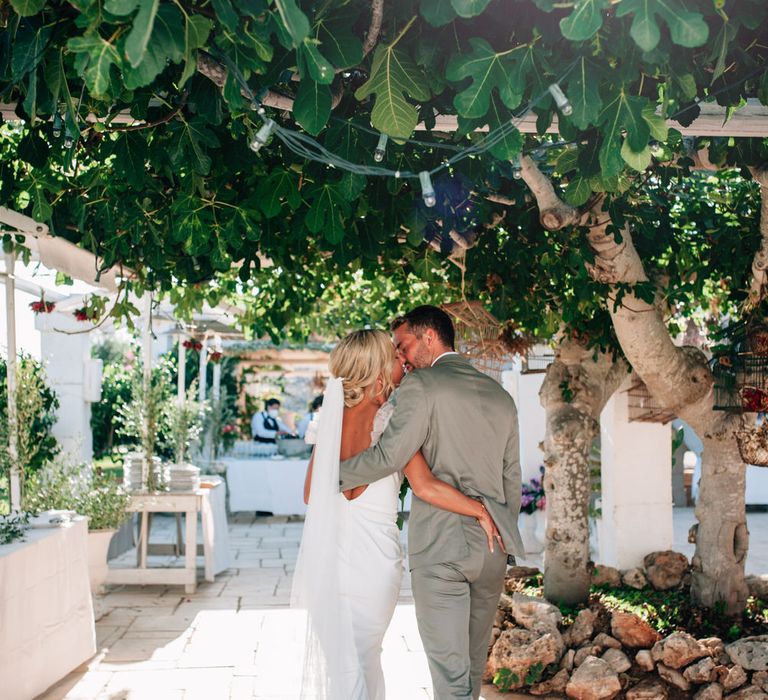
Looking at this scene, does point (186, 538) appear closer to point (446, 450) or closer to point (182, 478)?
point (182, 478)

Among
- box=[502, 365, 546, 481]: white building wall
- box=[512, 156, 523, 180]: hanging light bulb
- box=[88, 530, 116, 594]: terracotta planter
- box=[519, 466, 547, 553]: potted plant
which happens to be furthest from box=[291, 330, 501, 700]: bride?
box=[502, 365, 546, 481]: white building wall

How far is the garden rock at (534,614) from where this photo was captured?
15.0 ft

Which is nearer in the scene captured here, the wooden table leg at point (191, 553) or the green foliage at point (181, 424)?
the wooden table leg at point (191, 553)

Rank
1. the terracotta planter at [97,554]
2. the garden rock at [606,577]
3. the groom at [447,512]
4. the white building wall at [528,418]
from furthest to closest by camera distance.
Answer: the white building wall at [528,418], the terracotta planter at [97,554], the garden rock at [606,577], the groom at [447,512]

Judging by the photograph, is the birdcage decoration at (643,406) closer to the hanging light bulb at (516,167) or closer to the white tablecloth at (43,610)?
the hanging light bulb at (516,167)

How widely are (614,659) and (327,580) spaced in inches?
70.1

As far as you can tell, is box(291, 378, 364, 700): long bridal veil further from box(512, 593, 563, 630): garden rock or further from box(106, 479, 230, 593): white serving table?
box(106, 479, 230, 593): white serving table

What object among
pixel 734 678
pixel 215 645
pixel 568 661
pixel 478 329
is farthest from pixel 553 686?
pixel 215 645

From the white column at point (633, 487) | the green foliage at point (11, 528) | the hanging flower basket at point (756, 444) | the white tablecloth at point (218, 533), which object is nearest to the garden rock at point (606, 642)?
the hanging flower basket at point (756, 444)

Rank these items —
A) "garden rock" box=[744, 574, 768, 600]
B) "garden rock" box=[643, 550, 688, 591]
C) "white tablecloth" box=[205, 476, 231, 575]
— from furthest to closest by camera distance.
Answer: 1. "white tablecloth" box=[205, 476, 231, 575]
2. "garden rock" box=[643, 550, 688, 591]
3. "garden rock" box=[744, 574, 768, 600]

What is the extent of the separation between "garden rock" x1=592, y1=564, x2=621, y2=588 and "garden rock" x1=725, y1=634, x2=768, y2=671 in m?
1.80

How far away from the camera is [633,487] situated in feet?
22.4

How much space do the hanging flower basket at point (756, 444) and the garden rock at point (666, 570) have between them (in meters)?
2.00

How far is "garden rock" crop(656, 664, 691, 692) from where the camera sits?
409cm
